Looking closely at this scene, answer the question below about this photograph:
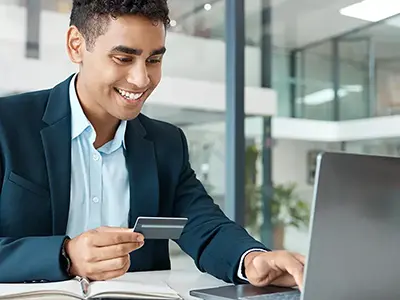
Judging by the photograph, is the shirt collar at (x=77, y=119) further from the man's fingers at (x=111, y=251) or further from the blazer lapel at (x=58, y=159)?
the man's fingers at (x=111, y=251)

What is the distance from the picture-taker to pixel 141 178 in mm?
1399

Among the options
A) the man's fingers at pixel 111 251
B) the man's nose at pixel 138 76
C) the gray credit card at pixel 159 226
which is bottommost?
the man's fingers at pixel 111 251

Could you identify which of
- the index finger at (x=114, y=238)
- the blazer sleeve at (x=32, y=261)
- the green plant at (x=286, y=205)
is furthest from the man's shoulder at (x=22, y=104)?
the green plant at (x=286, y=205)

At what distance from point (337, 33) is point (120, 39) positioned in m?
2.73

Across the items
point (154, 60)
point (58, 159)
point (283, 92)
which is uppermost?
point (283, 92)

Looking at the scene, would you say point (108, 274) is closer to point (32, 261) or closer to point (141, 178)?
point (32, 261)

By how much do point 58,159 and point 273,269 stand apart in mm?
547

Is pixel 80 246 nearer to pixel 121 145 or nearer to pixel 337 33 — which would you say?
pixel 121 145

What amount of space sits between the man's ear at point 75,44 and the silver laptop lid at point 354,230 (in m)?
0.82

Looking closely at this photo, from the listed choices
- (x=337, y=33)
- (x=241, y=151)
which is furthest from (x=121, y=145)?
(x=337, y=33)

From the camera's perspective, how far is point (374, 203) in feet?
2.43

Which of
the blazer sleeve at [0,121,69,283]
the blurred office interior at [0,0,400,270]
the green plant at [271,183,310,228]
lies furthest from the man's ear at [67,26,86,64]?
the green plant at [271,183,310,228]

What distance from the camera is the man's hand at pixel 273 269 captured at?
1.05m

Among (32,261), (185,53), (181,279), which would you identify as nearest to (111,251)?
(32,261)
